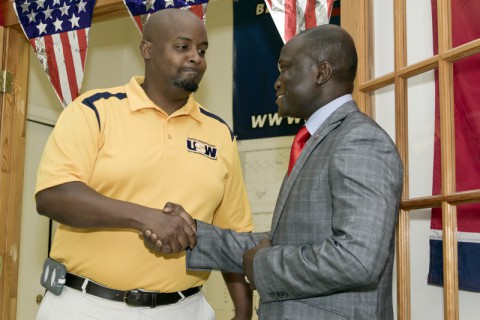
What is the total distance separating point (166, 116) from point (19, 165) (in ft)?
4.71

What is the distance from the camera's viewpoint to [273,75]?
155 inches

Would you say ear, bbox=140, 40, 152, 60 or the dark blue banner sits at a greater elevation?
the dark blue banner

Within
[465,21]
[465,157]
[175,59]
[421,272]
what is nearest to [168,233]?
[175,59]

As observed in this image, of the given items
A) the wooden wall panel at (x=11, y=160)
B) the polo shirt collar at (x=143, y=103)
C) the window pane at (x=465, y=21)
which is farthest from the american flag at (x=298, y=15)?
the wooden wall panel at (x=11, y=160)

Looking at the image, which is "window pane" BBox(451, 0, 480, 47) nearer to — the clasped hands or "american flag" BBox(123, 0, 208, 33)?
the clasped hands

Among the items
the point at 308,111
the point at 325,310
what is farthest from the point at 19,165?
→ the point at 325,310

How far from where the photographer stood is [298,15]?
2381 millimetres

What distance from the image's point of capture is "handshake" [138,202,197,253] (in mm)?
1774

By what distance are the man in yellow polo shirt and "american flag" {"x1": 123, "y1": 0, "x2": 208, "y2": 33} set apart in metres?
0.75

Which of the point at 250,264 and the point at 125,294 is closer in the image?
the point at 250,264

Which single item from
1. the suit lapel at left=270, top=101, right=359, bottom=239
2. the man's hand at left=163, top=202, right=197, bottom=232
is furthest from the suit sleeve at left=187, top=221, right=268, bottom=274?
the suit lapel at left=270, top=101, right=359, bottom=239

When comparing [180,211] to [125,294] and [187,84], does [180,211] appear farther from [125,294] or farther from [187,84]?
[187,84]

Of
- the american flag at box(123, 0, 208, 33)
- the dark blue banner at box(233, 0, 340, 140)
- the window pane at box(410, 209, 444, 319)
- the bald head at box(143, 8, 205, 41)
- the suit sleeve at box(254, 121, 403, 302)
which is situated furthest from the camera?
the dark blue banner at box(233, 0, 340, 140)

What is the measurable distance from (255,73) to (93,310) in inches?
96.0
